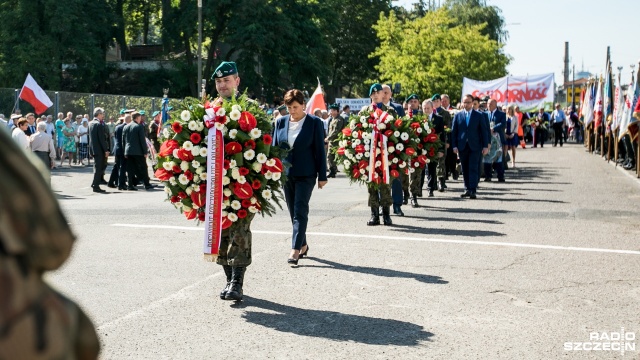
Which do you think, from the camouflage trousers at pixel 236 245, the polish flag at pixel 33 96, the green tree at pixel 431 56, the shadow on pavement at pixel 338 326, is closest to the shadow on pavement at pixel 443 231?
the camouflage trousers at pixel 236 245

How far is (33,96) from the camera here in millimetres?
28391

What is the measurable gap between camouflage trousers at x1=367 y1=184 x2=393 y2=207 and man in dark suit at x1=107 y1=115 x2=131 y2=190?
Answer: 406 inches

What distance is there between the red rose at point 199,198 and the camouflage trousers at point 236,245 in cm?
32

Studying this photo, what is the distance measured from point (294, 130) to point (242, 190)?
202cm

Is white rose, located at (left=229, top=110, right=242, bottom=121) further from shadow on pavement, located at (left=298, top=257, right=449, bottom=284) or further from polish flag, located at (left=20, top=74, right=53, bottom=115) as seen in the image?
polish flag, located at (left=20, top=74, right=53, bottom=115)

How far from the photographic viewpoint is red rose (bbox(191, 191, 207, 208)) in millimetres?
7523

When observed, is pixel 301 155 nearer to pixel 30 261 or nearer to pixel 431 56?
pixel 30 261

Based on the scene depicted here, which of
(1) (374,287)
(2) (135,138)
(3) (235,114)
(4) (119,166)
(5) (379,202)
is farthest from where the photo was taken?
(2) (135,138)

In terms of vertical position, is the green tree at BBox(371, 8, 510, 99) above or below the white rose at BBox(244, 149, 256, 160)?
above

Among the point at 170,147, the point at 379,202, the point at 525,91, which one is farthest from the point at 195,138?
the point at 525,91

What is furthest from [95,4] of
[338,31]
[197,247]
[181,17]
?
[197,247]

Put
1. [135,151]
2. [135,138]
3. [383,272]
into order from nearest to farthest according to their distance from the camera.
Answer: [383,272] → [135,151] → [135,138]

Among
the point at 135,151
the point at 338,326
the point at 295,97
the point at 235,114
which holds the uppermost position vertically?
the point at 295,97

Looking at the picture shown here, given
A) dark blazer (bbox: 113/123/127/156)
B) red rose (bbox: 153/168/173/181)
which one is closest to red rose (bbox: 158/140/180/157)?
red rose (bbox: 153/168/173/181)
